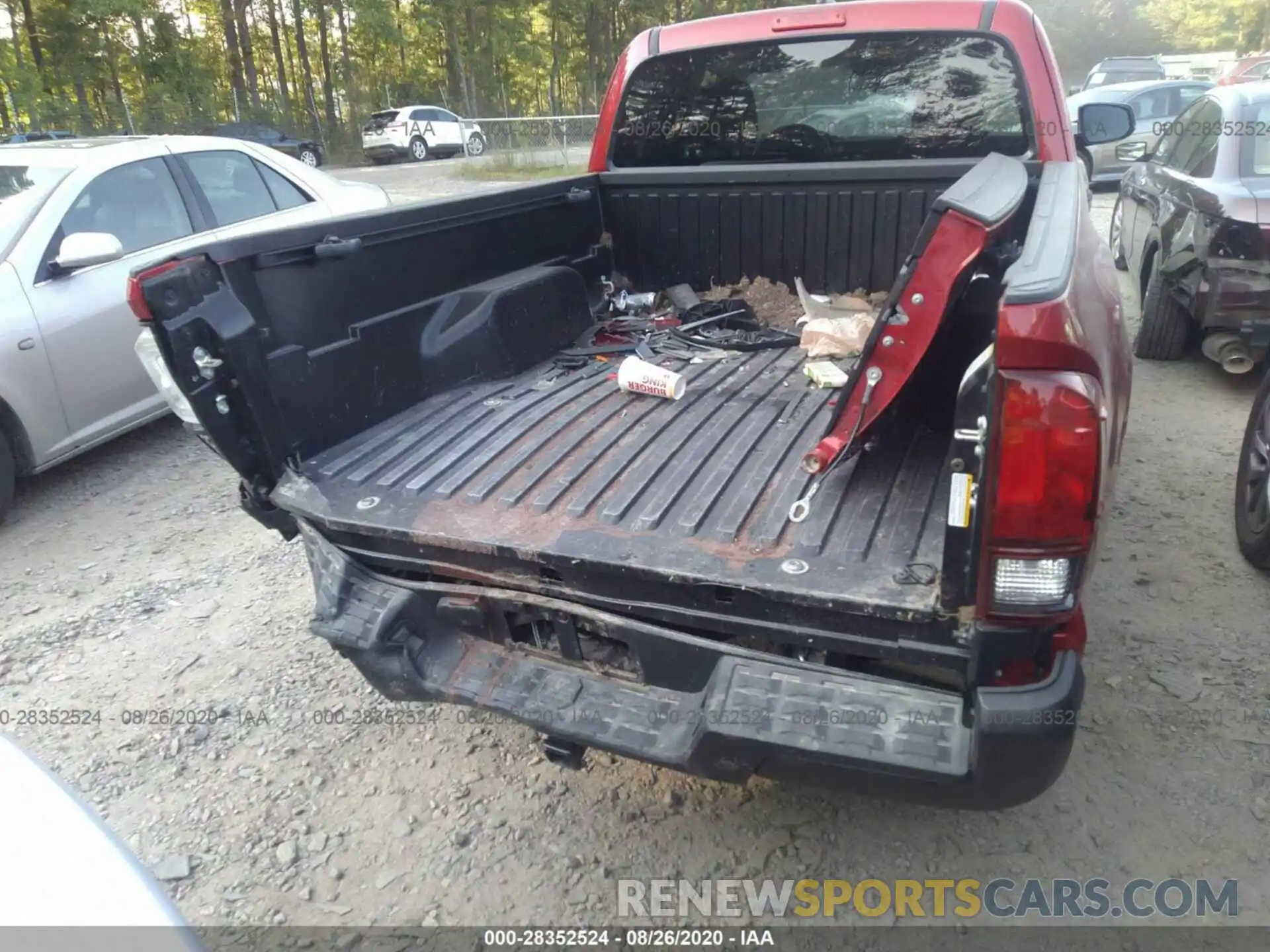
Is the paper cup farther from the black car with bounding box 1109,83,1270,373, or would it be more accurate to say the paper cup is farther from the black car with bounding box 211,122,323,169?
the black car with bounding box 211,122,323,169

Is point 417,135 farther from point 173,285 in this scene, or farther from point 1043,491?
point 1043,491

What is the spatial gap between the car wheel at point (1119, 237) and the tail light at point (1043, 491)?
6.45 meters

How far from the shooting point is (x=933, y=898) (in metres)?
2.23

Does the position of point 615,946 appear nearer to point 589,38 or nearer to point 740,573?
point 740,573

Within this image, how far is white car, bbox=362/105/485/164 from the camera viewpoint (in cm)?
2569

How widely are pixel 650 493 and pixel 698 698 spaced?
0.57 meters

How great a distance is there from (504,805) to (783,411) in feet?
4.94

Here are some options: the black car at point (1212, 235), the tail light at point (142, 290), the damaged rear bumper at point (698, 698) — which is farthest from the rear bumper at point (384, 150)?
the damaged rear bumper at point (698, 698)

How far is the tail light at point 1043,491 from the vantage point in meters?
1.47

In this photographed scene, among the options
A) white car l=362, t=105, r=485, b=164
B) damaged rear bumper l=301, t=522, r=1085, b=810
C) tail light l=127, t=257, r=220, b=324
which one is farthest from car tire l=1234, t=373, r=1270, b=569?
white car l=362, t=105, r=485, b=164

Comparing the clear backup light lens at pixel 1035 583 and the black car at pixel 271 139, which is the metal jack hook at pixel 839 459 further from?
the black car at pixel 271 139

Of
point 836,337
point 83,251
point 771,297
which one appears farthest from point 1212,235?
point 83,251

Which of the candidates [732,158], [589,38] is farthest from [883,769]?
[589,38]

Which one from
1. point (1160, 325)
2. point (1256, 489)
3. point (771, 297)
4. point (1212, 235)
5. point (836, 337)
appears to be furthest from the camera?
point (1160, 325)
